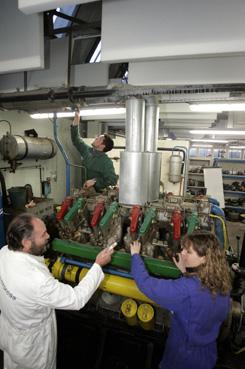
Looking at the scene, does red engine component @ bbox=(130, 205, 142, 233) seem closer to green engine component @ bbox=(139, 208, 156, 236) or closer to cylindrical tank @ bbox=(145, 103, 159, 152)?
green engine component @ bbox=(139, 208, 156, 236)

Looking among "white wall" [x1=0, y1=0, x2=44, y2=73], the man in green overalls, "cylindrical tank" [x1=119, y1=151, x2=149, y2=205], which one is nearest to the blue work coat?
"cylindrical tank" [x1=119, y1=151, x2=149, y2=205]

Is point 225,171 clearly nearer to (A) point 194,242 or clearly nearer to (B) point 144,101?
(B) point 144,101

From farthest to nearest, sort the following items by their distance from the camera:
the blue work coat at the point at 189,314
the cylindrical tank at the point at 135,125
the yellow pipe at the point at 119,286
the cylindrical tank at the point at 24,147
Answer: the cylindrical tank at the point at 24,147 < the cylindrical tank at the point at 135,125 < the yellow pipe at the point at 119,286 < the blue work coat at the point at 189,314

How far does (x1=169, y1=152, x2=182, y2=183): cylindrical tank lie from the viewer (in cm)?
A: 404

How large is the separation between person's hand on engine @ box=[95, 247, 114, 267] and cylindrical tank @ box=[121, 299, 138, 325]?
0.48 metres

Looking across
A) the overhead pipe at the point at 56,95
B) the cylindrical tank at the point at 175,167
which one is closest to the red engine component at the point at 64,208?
the overhead pipe at the point at 56,95

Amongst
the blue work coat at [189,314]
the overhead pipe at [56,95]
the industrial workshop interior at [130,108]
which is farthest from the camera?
the overhead pipe at [56,95]

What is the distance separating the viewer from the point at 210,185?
607 centimetres

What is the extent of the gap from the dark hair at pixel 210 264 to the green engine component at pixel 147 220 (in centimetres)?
33

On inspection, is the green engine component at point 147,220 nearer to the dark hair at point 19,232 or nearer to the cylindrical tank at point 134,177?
the cylindrical tank at point 134,177

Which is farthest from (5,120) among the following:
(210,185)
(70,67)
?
(210,185)

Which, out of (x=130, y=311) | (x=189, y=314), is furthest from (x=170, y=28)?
(x=130, y=311)

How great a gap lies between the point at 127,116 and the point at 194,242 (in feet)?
3.71

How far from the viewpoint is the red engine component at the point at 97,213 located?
67.1 inches
